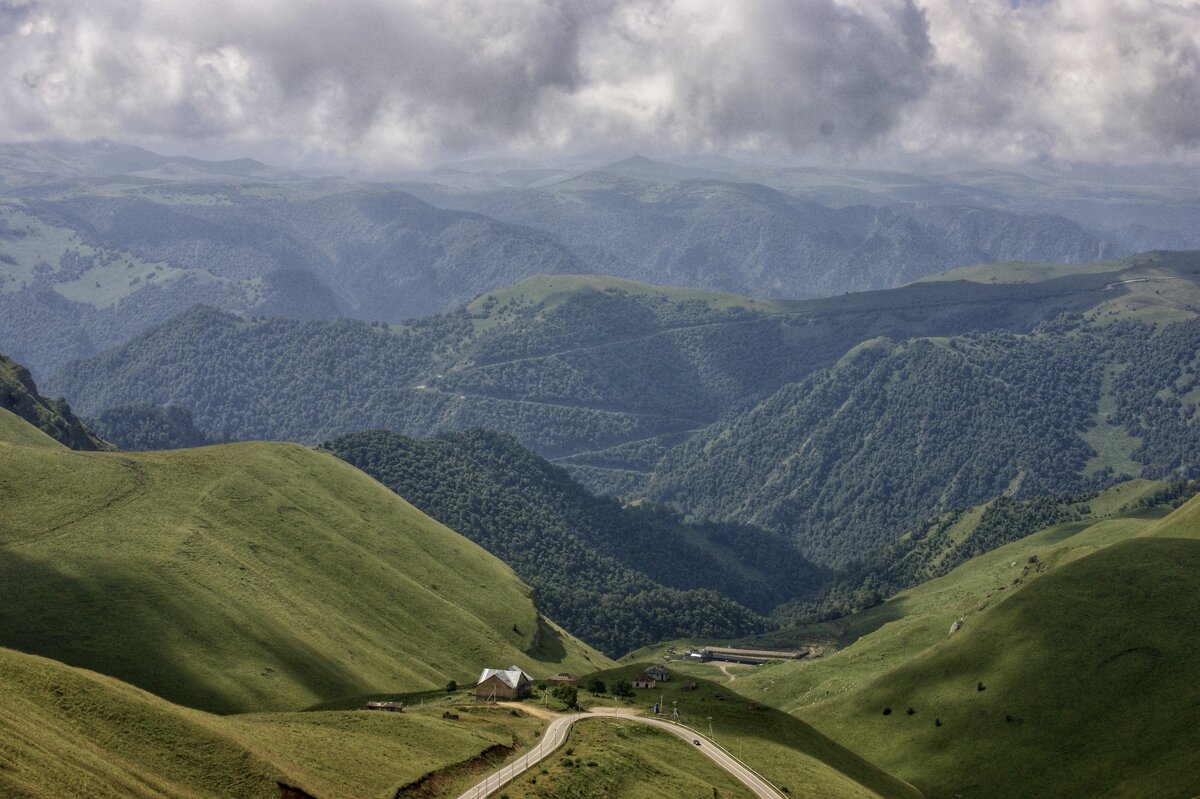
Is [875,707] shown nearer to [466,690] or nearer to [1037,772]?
[1037,772]

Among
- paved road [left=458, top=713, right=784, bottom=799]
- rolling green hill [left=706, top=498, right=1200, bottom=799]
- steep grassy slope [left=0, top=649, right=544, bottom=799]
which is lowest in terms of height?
rolling green hill [left=706, top=498, right=1200, bottom=799]

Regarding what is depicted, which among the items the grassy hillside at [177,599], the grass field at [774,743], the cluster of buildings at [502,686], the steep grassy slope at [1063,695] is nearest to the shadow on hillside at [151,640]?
the grassy hillside at [177,599]

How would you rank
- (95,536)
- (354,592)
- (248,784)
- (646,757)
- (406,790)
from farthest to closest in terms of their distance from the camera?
(354,592), (95,536), (646,757), (406,790), (248,784)

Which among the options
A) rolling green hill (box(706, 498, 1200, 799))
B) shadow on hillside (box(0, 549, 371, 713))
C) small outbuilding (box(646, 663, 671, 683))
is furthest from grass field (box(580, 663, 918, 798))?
shadow on hillside (box(0, 549, 371, 713))

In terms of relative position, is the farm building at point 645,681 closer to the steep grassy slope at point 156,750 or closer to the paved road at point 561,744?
the paved road at point 561,744

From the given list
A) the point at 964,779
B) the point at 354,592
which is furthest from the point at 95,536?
the point at 964,779

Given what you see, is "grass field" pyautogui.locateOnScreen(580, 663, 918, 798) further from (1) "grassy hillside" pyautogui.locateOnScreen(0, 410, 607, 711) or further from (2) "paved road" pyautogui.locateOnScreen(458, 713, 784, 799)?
(1) "grassy hillside" pyautogui.locateOnScreen(0, 410, 607, 711)

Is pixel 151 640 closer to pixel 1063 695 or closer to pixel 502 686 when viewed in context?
pixel 502 686
